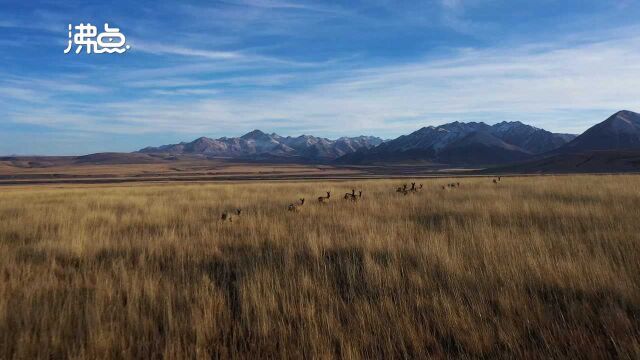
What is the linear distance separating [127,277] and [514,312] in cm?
429

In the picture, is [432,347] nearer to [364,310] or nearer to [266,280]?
[364,310]

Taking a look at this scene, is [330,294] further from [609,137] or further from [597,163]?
[609,137]

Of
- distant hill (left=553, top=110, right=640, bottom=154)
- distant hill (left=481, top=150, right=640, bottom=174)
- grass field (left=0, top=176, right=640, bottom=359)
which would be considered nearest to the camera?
grass field (left=0, top=176, right=640, bottom=359)

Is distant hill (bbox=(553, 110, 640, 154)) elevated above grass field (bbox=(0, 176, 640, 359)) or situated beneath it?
elevated above

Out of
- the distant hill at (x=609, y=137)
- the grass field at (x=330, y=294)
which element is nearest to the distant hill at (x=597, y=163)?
the grass field at (x=330, y=294)

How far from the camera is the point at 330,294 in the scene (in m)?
4.48

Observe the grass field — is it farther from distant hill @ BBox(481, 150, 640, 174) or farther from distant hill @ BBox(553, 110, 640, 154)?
distant hill @ BBox(553, 110, 640, 154)

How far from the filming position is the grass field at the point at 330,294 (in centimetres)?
340

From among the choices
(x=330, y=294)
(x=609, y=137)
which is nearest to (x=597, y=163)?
(x=330, y=294)

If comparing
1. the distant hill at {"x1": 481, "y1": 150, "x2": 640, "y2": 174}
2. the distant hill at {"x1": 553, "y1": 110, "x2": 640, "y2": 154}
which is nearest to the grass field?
the distant hill at {"x1": 481, "y1": 150, "x2": 640, "y2": 174}

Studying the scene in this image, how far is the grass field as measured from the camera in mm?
3402

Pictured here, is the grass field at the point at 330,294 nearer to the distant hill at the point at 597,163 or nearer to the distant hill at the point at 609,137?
the distant hill at the point at 597,163

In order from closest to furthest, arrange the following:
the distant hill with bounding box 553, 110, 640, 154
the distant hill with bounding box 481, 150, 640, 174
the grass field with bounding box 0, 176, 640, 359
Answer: the grass field with bounding box 0, 176, 640, 359, the distant hill with bounding box 481, 150, 640, 174, the distant hill with bounding box 553, 110, 640, 154

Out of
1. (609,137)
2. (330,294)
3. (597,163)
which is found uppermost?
(609,137)
